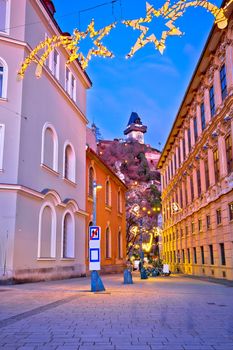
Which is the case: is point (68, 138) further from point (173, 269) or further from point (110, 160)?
point (110, 160)

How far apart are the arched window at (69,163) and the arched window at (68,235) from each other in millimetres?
2735

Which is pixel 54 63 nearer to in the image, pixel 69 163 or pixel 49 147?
pixel 49 147

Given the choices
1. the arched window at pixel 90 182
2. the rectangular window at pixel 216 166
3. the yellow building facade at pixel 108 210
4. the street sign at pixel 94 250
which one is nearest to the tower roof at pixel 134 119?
the yellow building facade at pixel 108 210

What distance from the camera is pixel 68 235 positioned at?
23969mm

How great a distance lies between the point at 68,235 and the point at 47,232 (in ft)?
13.4

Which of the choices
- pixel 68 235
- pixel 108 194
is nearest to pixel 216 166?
pixel 68 235

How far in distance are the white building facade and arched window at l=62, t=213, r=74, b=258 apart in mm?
63

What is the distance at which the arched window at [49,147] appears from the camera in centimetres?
2044

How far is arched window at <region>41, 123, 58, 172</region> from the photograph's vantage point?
2044 cm

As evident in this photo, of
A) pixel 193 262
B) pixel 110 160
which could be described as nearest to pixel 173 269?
pixel 193 262

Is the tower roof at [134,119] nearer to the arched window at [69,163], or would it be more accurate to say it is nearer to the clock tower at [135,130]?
the clock tower at [135,130]

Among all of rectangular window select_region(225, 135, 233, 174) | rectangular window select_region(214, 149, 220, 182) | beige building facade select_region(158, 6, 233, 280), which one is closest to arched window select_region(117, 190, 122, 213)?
beige building facade select_region(158, 6, 233, 280)

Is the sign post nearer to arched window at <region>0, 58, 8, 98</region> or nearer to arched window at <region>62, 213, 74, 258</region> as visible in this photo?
arched window at <region>0, 58, 8, 98</region>

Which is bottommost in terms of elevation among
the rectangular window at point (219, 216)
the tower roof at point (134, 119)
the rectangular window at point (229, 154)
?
the rectangular window at point (219, 216)
